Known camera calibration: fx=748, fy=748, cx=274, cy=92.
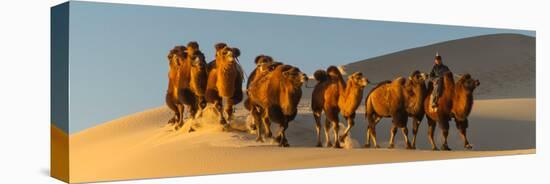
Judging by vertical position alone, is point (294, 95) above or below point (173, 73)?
below

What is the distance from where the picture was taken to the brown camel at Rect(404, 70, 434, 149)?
11961 millimetres

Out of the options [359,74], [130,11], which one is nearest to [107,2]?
[130,11]

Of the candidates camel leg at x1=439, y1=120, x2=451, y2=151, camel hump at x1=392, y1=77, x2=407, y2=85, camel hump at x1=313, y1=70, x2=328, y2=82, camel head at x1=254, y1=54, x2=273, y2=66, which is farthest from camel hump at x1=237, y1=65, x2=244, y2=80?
camel leg at x1=439, y1=120, x2=451, y2=151

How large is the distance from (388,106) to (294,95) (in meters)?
1.70

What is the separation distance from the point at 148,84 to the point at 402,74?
14.0 feet

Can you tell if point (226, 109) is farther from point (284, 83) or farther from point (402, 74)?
point (402, 74)

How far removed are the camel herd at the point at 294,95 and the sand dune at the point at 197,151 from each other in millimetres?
138

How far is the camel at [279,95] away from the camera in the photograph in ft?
35.5

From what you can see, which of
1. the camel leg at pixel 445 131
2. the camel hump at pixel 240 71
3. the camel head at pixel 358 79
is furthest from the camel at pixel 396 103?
the camel hump at pixel 240 71

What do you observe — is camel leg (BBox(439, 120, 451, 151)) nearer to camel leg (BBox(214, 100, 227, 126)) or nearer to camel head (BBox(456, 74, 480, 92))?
camel head (BBox(456, 74, 480, 92))

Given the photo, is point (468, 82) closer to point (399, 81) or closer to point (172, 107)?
point (399, 81)

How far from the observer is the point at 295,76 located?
11.0 meters

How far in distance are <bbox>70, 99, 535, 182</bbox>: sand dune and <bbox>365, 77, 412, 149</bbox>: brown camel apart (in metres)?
0.13

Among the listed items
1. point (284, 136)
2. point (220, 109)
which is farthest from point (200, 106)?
point (284, 136)
